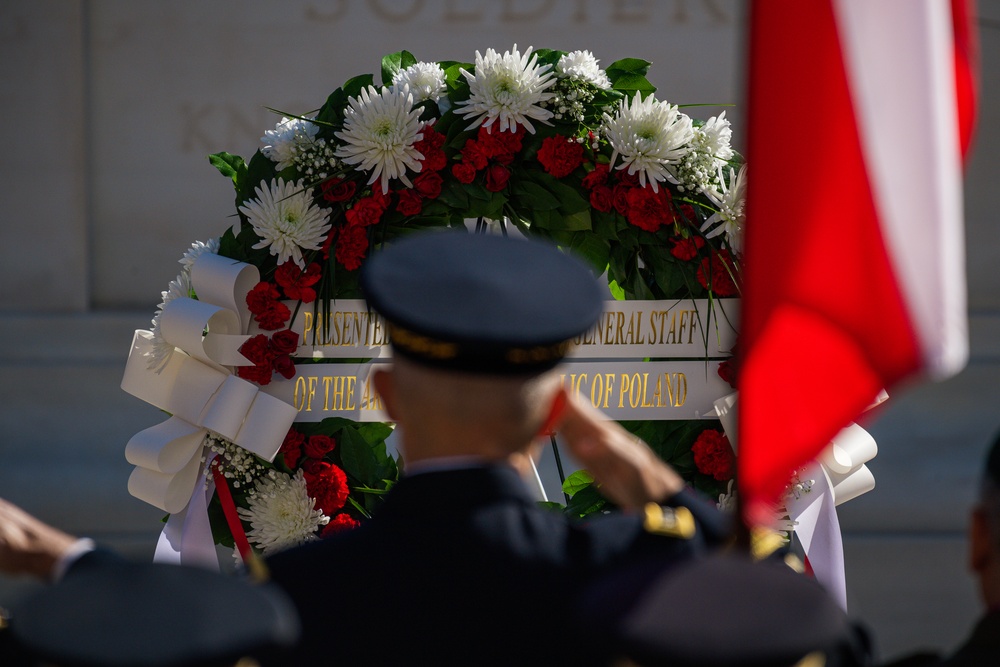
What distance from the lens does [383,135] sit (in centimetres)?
312

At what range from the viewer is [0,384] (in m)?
6.32

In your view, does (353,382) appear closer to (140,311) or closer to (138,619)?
(138,619)

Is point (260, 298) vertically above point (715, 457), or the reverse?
point (260, 298)

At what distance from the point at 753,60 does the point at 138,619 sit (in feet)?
3.17

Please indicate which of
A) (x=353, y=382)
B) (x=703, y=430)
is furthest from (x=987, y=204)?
(x=353, y=382)

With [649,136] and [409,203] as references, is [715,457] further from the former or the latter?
[409,203]

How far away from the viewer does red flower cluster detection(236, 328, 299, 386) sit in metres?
3.17

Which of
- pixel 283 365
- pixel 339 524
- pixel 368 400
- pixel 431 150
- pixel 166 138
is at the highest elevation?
pixel 166 138

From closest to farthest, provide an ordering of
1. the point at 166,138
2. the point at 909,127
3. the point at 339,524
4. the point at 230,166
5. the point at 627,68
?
the point at 909,127
the point at 339,524
the point at 627,68
the point at 230,166
the point at 166,138

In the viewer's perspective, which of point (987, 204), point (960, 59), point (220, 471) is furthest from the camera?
point (987, 204)

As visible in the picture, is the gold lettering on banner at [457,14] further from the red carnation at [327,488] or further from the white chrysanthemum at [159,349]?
the red carnation at [327,488]

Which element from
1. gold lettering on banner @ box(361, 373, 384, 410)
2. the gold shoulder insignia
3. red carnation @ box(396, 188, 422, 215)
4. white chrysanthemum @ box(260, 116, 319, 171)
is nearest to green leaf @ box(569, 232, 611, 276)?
red carnation @ box(396, 188, 422, 215)

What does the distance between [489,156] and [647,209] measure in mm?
456

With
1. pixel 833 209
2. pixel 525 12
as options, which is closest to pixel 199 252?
pixel 833 209
